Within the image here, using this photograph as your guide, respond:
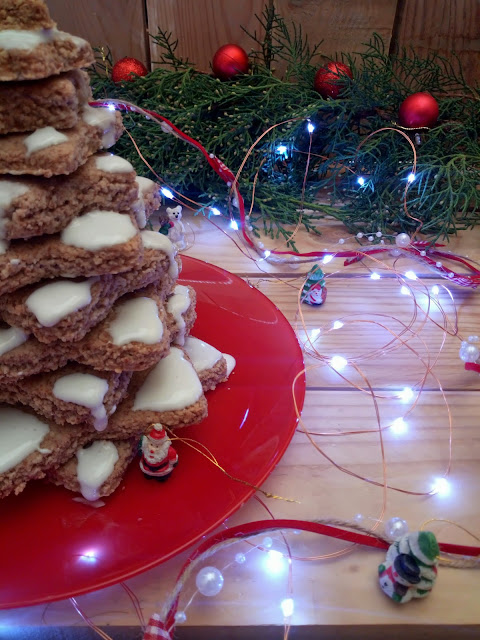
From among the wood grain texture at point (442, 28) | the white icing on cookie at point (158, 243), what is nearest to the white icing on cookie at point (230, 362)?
the white icing on cookie at point (158, 243)

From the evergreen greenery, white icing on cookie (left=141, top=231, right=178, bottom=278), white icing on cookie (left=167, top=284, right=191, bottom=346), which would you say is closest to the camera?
white icing on cookie (left=141, top=231, right=178, bottom=278)

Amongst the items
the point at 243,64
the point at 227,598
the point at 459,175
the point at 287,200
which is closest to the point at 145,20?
the point at 243,64

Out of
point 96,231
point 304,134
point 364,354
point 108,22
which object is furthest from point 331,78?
point 96,231

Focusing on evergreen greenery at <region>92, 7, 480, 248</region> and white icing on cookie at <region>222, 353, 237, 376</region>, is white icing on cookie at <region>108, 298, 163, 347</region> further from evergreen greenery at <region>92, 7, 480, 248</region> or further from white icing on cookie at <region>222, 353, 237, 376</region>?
evergreen greenery at <region>92, 7, 480, 248</region>

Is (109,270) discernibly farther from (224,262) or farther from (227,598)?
(224,262)

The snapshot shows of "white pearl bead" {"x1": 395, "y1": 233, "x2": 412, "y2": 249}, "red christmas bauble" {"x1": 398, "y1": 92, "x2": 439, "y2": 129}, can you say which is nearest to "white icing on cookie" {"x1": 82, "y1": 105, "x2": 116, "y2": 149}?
"white pearl bead" {"x1": 395, "y1": 233, "x2": 412, "y2": 249}
